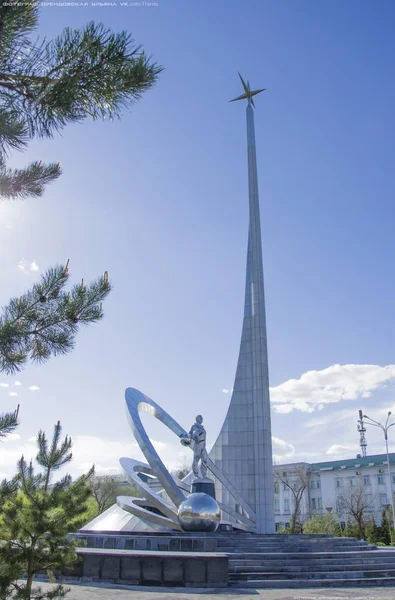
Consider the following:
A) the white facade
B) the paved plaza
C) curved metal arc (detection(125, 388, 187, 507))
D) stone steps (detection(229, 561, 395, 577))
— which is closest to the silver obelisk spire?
curved metal arc (detection(125, 388, 187, 507))

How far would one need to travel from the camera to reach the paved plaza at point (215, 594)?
7.89 m

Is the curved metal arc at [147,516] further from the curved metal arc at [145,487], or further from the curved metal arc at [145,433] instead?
the curved metal arc at [145,433]

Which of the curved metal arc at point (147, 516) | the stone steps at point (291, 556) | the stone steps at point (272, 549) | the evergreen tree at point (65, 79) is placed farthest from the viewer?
the curved metal arc at point (147, 516)

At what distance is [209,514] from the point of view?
1398 centimetres

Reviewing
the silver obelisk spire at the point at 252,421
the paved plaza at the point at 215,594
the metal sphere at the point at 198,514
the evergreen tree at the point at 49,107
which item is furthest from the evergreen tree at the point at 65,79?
the silver obelisk spire at the point at 252,421

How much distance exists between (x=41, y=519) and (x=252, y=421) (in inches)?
738

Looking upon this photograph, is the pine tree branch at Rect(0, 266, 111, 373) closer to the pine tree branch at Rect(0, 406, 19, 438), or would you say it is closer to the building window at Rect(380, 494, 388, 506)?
the pine tree branch at Rect(0, 406, 19, 438)

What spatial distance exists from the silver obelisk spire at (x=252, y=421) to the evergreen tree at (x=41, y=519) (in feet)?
57.5

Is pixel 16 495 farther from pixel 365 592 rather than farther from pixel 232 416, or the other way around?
pixel 232 416

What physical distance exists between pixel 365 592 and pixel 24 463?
259 inches

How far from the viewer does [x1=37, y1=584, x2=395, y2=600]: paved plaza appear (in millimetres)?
7891

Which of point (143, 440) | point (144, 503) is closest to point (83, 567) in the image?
point (143, 440)

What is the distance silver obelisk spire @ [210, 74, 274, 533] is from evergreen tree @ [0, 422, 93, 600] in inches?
690

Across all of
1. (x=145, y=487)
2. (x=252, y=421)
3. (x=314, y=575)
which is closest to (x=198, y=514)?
(x=145, y=487)
